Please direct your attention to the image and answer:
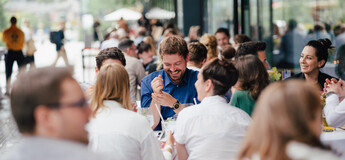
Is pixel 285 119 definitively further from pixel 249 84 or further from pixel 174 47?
pixel 174 47

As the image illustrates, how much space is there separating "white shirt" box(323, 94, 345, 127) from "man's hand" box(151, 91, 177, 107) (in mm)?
1166

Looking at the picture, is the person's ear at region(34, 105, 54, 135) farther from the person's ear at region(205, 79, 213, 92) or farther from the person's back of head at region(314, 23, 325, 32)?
the person's back of head at region(314, 23, 325, 32)

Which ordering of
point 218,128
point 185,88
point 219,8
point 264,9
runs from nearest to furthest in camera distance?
point 218,128 → point 185,88 → point 264,9 → point 219,8

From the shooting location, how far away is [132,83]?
6383 millimetres

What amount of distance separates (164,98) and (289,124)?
232 centimetres

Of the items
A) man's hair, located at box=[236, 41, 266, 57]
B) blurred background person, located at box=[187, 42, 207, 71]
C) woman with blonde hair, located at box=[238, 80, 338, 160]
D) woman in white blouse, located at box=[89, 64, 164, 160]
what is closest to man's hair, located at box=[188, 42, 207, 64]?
blurred background person, located at box=[187, 42, 207, 71]

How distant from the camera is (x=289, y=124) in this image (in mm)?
1570

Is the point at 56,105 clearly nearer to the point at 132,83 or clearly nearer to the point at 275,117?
the point at 275,117

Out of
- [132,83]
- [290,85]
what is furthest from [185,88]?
[290,85]

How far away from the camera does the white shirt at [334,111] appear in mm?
3457

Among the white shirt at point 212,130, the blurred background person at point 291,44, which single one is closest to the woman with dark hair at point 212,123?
the white shirt at point 212,130

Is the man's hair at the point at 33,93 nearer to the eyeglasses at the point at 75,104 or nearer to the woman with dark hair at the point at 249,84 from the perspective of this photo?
the eyeglasses at the point at 75,104

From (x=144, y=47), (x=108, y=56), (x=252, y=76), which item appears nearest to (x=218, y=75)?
(x=252, y=76)

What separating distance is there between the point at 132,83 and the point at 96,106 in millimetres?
3606
